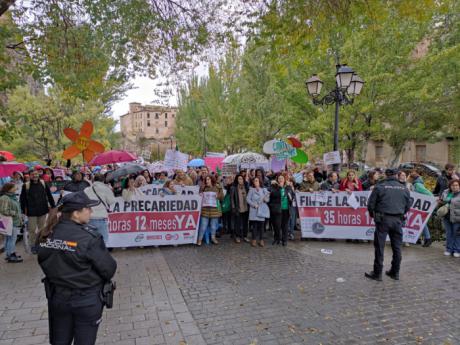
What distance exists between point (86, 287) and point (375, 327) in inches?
135

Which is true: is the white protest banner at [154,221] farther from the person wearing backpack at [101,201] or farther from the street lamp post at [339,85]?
the street lamp post at [339,85]

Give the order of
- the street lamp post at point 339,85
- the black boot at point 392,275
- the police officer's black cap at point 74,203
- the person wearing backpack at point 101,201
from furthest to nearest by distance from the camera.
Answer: the street lamp post at point 339,85 → the person wearing backpack at point 101,201 → the black boot at point 392,275 → the police officer's black cap at point 74,203

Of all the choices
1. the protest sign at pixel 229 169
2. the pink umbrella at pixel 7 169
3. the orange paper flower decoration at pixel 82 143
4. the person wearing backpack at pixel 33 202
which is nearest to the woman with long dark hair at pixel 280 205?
the orange paper flower decoration at pixel 82 143

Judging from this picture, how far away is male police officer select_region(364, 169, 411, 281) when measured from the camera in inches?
217

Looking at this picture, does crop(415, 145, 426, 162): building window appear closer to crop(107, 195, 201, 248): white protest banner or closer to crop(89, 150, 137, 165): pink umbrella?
crop(89, 150, 137, 165): pink umbrella

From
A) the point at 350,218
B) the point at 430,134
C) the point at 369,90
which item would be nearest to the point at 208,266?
the point at 350,218

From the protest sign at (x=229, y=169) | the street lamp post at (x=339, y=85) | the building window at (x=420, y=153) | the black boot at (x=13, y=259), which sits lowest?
the black boot at (x=13, y=259)

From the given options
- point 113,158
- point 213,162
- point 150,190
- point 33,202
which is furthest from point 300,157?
point 213,162

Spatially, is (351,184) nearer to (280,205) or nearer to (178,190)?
(280,205)

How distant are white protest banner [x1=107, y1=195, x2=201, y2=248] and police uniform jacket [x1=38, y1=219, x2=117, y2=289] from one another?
16.9 feet

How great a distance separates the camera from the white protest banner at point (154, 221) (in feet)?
24.7

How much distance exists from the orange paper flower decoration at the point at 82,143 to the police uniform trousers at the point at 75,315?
6029 millimetres

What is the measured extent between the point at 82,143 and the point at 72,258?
6202 mm

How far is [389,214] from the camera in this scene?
5.54 m
